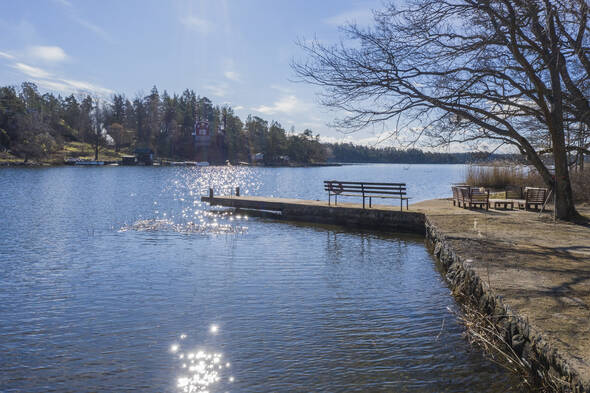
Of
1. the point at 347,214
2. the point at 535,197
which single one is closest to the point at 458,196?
the point at 535,197

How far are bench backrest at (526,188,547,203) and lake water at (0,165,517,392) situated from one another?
6.77 m

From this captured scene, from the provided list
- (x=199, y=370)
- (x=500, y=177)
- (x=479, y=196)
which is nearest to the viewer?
(x=199, y=370)

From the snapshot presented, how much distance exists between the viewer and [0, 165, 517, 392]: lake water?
559cm

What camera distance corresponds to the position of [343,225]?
1906cm

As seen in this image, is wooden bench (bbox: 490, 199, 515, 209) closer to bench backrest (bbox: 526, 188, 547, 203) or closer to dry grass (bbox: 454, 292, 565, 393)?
bench backrest (bbox: 526, 188, 547, 203)

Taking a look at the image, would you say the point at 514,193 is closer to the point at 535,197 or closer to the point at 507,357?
the point at 535,197

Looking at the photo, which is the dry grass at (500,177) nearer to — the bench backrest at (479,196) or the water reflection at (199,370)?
the bench backrest at (479,196)

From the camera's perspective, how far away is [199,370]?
5.83m

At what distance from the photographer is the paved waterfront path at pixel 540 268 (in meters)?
4.93

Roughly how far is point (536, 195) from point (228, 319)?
14.9 metres

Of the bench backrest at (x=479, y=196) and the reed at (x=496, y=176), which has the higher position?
the reed at (x=496, y=176)

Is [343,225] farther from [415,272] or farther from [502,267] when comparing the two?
[502,267]

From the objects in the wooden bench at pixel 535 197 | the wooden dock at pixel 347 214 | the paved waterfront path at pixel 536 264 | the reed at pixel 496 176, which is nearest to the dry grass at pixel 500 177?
the reed at pixel 496 176

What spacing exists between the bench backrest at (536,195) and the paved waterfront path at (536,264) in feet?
2.75
